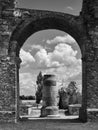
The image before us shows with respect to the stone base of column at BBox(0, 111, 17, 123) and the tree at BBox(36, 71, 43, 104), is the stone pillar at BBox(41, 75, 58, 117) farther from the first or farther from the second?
the tree at BBox(36, 71, 43, 104)

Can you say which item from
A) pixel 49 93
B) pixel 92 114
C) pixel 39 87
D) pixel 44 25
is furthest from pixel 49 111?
pixel 39 87

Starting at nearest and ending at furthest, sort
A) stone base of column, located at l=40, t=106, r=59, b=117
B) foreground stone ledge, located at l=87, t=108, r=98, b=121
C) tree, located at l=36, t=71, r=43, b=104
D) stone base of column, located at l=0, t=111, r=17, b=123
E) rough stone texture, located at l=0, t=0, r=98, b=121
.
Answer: stone base of column, located at l=0, t=111, r=17, b=123 < foreground stone ledge, located at l=87, t=108, r=98, b=121 < rough stone texture, located at l=0, t=0, r=98, b=121 < stone base of column, located at l=40, t=106, r=59, b=117 < tree, located at l=36, t=71, r=43, b=104

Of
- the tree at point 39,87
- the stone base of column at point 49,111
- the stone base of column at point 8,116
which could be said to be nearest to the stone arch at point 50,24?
the stone base of column at point 8,116

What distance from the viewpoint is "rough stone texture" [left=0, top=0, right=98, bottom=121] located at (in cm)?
1291

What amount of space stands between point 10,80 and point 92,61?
4.22 metres

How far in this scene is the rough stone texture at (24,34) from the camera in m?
12.9

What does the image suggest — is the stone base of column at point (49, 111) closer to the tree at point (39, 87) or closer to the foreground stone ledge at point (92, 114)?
the foreground stone ledge at point (92, 114)

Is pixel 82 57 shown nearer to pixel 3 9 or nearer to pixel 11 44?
pixel 11 44

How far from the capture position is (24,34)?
13.9m

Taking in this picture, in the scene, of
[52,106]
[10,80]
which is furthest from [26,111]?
[10,80]

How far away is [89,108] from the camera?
12891mm

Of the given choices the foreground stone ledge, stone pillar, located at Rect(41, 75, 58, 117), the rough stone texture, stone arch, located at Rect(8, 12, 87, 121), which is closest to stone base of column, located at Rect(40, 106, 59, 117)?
A: stone pillar, located at Rect(41, 75, 58, 117)

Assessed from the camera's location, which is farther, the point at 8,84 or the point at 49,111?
the point at 49,111

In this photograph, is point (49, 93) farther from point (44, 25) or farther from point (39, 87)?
point (39, 87)
